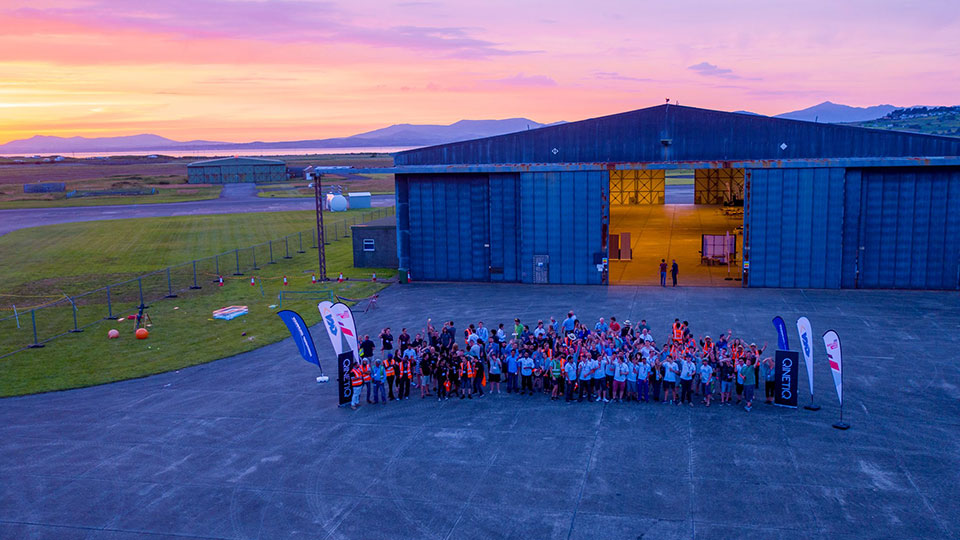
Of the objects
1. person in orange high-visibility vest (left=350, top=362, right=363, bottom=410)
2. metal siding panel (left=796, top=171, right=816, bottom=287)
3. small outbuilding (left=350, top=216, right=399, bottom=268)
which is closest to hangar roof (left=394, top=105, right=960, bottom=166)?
metal siding panel (left=796, top=171, right=816, bottom=287)

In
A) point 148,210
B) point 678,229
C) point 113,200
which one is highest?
point 113,200

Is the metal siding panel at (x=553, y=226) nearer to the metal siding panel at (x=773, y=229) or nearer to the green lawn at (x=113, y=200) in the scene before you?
the metal siding panel at (x=773, y=229)

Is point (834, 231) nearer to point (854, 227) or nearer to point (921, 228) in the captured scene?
point (854, 227)

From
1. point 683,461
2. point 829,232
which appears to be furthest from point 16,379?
point 829,232

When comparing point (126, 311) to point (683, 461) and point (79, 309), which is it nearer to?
point (79, 309)

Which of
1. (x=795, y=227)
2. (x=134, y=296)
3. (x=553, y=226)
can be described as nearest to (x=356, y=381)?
(x=553, y=226)
